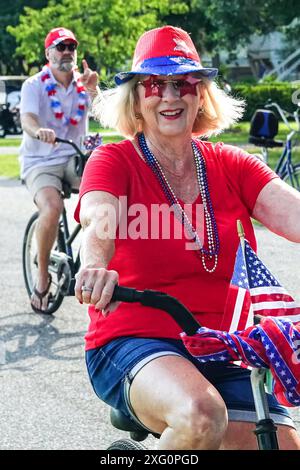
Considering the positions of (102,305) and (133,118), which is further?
(133,118)

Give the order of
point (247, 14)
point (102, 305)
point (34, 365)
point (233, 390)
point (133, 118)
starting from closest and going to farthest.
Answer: point (102, 305) → point (233, 390) → point (133, 118) → point (34, 365) → point (247, 14)

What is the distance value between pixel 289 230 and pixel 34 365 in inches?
130

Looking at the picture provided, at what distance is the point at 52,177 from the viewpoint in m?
7.73

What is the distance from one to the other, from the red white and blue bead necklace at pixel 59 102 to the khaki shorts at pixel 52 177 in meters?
0.41

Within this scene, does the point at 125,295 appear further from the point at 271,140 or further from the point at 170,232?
the point at 271,140

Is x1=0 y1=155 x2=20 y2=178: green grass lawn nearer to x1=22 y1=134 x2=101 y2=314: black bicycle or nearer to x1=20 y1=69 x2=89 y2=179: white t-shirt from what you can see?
x1=20 y1=69 x2=89 y2=179: white t-shirt

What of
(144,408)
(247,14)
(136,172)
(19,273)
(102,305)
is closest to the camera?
(102,305)

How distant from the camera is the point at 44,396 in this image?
19.5 feet

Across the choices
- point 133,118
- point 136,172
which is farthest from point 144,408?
point 133,118

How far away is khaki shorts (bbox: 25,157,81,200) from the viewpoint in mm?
7664

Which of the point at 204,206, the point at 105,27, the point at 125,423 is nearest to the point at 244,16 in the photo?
the point at 105,27

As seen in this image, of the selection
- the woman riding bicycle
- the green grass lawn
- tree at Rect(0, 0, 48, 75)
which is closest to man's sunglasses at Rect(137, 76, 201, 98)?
the woman riding bicycle

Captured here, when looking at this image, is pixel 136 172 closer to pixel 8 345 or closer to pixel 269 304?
pixel 269 304

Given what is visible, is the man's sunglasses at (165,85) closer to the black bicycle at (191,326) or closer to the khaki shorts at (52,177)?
the black bicycle at (191,326)
